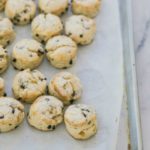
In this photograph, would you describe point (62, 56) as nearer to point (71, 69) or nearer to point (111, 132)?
point (71, 69)

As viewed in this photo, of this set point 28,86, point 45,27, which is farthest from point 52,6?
point 28,86

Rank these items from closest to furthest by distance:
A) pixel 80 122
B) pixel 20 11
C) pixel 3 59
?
pixel 80 122, pixel 3 59, pixel 20 11

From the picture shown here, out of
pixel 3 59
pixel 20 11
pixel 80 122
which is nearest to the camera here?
pixel 80 122

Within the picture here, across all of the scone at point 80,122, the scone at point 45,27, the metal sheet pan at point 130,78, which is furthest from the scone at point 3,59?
the metal sheet pan at point 130,78

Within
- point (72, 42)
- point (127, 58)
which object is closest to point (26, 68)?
point (72, 42)

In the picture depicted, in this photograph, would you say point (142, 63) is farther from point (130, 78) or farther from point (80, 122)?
point (80, 122)

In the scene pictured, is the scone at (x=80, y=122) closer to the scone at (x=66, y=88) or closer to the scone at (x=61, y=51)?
Result: the scone at (x=66, y=88)

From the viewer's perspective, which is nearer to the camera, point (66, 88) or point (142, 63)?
point (66, 88)
